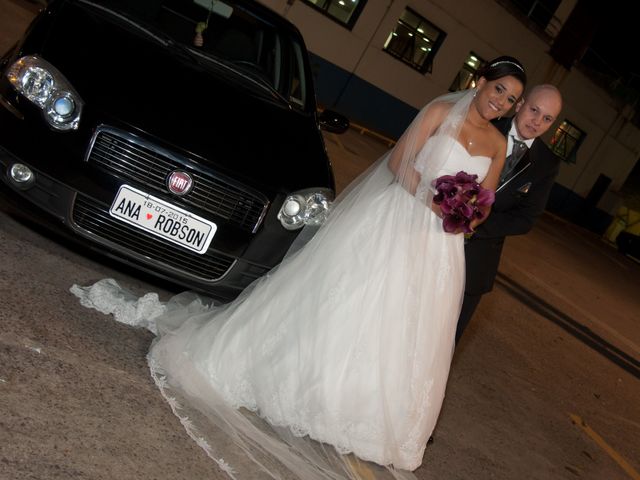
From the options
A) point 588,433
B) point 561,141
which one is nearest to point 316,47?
point 561,141

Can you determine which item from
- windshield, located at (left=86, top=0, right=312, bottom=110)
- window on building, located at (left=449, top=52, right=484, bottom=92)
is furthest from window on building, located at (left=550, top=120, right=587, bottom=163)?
windshield, located at (left=86, top=0, right=312, bottom=110)

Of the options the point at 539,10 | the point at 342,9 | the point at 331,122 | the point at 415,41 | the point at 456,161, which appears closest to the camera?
the point at 456,161

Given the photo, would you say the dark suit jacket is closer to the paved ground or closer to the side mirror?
the paved ground

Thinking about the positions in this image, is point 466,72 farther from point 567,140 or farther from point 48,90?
point 48,90

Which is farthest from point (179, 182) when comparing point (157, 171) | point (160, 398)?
point (160, 398)

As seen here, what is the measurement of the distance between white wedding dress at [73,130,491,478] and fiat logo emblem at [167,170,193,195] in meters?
0.61

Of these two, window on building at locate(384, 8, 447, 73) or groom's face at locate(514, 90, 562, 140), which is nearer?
groom's face at locate(514, 90, 562, 140)

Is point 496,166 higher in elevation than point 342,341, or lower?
higher

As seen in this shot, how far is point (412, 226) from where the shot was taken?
11.0ft

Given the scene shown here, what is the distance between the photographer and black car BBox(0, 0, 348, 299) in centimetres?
320

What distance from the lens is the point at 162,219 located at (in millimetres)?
3279

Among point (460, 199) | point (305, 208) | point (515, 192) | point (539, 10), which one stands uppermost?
point (539, 10)

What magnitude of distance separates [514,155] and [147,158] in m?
1.91

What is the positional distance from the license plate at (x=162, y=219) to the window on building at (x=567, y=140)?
29193 mm
